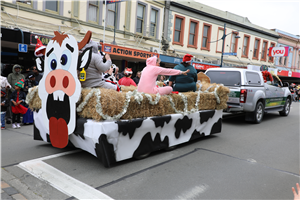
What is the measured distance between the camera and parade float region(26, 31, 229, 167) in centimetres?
379

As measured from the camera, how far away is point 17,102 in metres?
7.01

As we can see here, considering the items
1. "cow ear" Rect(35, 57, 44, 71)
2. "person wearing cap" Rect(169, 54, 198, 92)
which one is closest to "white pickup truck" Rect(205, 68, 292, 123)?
"person wearing cap" Rect(169, 54, 198, 92)

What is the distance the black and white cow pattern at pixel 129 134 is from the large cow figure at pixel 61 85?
0.24 metres

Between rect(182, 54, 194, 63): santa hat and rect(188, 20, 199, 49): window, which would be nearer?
rect(182, 54, 194, 63): santa hat

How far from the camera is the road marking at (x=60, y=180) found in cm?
321

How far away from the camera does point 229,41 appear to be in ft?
81.4

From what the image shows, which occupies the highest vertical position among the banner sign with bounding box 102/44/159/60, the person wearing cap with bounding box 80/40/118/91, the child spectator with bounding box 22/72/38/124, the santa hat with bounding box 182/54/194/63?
the banner sign with bounding box 102/44/159/60


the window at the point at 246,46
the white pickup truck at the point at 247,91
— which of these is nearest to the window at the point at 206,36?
the window at the point at 246,46

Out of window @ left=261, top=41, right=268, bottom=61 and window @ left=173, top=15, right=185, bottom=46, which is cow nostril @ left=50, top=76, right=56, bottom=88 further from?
window @ left=261, top=41, right=268, bottom=61

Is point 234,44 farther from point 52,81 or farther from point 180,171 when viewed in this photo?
point 52,81

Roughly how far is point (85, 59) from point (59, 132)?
150 cm

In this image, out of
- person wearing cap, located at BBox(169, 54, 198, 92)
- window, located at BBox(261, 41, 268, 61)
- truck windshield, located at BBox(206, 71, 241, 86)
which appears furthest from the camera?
window, located at BBox(261, 41, 268, 61)

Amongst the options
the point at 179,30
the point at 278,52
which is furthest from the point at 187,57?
the point at 278,52

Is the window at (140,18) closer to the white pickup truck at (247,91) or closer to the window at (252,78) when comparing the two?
the white pickup truck at (247,91)
